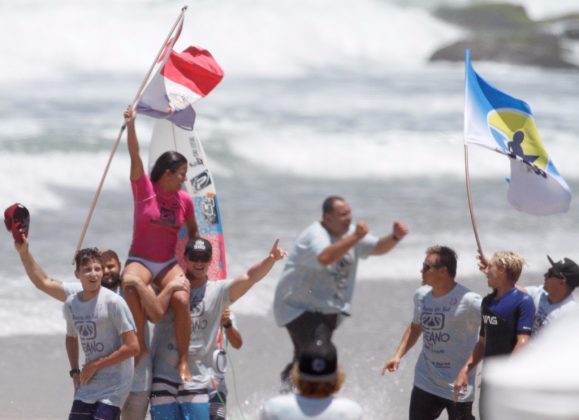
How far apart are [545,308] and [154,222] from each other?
2.19 meters

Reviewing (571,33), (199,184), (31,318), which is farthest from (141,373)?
(571,33)

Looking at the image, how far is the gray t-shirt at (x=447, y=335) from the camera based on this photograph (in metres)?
7.15

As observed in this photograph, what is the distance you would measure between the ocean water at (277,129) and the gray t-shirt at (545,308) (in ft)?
5.35

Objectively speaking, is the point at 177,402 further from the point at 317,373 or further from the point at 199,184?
the point at 317,373

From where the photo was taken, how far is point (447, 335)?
23.6 ft

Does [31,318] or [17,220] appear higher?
[17,220]

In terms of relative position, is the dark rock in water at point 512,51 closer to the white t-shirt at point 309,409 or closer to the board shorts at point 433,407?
the board shorts at point 433,407

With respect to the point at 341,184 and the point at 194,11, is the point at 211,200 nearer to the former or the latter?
the point at 341,184

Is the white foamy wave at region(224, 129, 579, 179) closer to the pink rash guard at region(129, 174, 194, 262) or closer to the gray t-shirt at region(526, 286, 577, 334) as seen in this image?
the pink rash guard at region(129, 174, 194, 262)

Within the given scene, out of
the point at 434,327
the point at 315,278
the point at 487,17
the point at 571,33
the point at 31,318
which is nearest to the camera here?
the point at 315,278

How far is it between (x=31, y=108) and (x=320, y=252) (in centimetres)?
1888

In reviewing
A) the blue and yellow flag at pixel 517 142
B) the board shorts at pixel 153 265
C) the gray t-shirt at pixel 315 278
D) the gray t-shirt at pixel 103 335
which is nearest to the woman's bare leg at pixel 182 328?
the gray t-shirt at pixel 103 335

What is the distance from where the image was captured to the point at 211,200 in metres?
8.45

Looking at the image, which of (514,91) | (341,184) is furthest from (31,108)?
(514,91)
